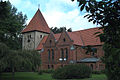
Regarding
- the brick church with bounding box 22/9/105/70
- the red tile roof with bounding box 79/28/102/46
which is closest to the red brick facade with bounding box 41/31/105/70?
the brick church with bounding box 22/9/105/70

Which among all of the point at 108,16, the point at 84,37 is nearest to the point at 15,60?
the point at 108,16

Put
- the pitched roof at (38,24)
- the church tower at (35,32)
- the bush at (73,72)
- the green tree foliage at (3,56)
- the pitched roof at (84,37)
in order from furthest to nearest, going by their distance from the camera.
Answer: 1. the pitched roof at (38,24)
2. the church tower at (35,32)
3. the pitched roof at (84,37)
4. the bush at (73,72)
5. the green tree foliage at (3,56)

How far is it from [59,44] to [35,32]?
34.9ft

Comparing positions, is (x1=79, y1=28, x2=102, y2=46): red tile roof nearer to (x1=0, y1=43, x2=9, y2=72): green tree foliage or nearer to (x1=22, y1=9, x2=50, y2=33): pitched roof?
(x1=22, y1=9, x2=50, y2=33): pitched roof

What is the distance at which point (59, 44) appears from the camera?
42.1 m

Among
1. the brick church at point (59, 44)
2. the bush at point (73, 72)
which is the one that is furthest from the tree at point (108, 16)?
the brick church at point (59, 44)

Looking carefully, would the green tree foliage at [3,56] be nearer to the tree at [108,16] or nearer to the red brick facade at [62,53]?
the red brick facade at [62,53]

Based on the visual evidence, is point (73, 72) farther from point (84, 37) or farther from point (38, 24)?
point (38, 24)

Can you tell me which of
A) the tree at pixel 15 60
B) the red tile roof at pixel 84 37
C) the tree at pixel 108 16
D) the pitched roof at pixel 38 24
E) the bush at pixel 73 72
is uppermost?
the pitched roof at pixel 38 24

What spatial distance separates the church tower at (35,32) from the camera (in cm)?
4969

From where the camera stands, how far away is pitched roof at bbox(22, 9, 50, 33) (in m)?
50.3

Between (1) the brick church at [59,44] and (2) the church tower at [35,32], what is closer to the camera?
(1) the brick church at [59,44]

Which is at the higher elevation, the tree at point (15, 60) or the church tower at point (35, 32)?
the church tower at point (35, 32)

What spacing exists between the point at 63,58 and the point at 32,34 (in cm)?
1406
